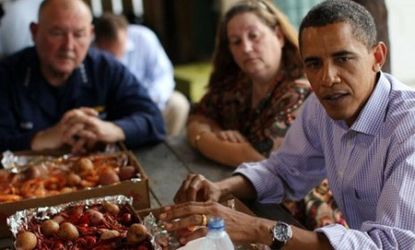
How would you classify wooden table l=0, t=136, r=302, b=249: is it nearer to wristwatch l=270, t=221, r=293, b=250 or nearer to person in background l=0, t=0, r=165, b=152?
person in background l=0, t=0, r=165, b=152

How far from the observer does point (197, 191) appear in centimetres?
181

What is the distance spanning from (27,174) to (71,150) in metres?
0.37

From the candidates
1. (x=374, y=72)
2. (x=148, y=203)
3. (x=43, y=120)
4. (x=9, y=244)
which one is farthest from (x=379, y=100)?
(x=43, y=120)

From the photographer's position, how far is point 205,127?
8.53ft

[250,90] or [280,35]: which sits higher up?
[280,35]

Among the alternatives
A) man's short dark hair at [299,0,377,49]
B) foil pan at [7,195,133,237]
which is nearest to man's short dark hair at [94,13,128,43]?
foil pan at [7,195,133,237]

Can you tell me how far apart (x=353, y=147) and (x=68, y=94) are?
154 cm

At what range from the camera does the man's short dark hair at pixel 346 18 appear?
1.48 m

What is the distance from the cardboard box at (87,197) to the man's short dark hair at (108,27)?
2.63 m

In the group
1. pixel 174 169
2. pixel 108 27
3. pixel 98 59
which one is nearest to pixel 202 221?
pixel 174 169

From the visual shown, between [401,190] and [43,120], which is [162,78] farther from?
[401,190]

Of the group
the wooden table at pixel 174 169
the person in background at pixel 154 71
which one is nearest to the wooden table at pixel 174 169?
the wooden table at pixel 174 169

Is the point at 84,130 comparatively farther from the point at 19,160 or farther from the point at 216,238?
the point at 216,238

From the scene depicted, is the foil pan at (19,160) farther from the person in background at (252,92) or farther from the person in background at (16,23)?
the person in background at (16,23)
